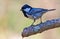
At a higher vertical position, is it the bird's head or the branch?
the bird's head

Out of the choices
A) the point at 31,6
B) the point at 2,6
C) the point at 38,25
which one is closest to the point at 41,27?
the point at 38,25

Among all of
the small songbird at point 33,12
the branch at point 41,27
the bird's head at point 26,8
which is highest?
the bird's head at point 26,8

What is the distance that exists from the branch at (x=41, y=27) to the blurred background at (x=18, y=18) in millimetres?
26

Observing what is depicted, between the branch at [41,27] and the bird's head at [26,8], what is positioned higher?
the bird's head at [26,8]

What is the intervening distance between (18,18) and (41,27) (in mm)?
149

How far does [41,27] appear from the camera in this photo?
1.05m

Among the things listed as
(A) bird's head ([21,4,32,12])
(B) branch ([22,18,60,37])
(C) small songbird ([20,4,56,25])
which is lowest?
(B) branch ([22,18,60,37])

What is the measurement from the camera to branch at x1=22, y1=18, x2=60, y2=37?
40.8 inches

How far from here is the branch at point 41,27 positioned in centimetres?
104

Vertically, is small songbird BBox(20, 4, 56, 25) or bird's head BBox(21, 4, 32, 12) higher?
bird's head BBox(21, 4, 32, 12)

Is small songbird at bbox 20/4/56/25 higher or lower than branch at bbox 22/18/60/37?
higher

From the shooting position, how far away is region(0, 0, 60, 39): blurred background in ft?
3.63

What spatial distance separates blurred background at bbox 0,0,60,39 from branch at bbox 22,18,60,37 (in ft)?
0.09

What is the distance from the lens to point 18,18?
3.73 ft
